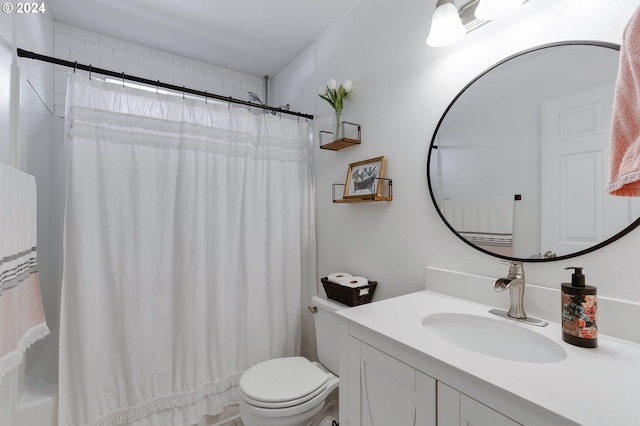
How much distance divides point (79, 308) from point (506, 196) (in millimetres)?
1971

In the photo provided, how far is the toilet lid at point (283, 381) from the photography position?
1318mm

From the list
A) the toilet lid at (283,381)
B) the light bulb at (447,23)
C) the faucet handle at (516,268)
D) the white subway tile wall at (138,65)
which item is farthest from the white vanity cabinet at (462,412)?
the white subway tile wall at (138,65)

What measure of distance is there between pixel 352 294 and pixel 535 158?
100 centimetres

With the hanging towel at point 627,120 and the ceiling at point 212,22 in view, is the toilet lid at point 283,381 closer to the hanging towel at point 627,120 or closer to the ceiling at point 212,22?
the hanging towel at point 627,120

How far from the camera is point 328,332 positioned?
5.46 feet

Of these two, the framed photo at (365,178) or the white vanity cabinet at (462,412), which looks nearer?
the white vanity cabinet at (462,412)

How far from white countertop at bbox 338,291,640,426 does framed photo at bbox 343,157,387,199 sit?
0.76 m

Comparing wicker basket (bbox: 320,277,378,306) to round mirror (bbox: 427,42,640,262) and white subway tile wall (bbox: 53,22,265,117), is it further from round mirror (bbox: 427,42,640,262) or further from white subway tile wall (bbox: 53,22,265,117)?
white subway tile wall (bbox: 53,22,265,117)

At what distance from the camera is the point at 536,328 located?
0.89m

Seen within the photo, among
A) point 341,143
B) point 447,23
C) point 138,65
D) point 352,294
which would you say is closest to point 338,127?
point 341,143

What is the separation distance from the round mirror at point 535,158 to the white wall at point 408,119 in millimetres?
51

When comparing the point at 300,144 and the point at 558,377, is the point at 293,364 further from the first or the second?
the point at 300,144

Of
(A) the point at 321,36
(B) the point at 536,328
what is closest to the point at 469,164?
(B) the point at 536,328

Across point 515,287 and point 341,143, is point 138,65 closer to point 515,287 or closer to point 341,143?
point 341,143
